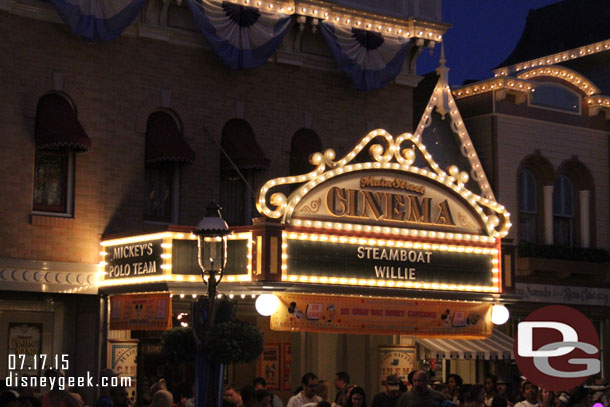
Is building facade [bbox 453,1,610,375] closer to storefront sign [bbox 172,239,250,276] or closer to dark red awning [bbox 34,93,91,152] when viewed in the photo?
storefront sign [bbox 172,239,250,276]

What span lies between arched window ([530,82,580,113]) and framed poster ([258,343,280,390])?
983cm

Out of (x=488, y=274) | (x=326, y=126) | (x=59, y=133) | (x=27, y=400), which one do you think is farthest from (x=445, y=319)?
(x=27, y=400)

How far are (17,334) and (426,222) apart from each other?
8.46 metres

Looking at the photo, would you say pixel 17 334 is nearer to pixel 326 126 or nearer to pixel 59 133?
pixel 59 133

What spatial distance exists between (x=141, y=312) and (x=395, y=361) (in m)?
6.78

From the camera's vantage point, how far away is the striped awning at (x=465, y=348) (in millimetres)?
25375

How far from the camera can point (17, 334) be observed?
2184 cm

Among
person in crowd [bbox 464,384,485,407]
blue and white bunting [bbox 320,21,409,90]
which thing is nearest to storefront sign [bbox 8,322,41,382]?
blue and white bunting [bbox 320,21,409,90]

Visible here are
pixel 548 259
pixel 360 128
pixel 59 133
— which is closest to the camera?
pixel 59 133

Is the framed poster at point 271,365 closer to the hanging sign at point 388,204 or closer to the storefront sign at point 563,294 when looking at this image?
the hanging sign at point 388,204

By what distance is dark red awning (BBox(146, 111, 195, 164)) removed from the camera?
22.4 meters

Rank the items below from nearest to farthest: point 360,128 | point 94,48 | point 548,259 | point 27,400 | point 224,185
Answer: point 27,400, point 94,48, point 224,185, point 360,128, point 548,259

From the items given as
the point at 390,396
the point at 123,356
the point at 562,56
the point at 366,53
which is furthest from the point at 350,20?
the point at 562,56

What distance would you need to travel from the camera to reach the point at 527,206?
97.2 ft
